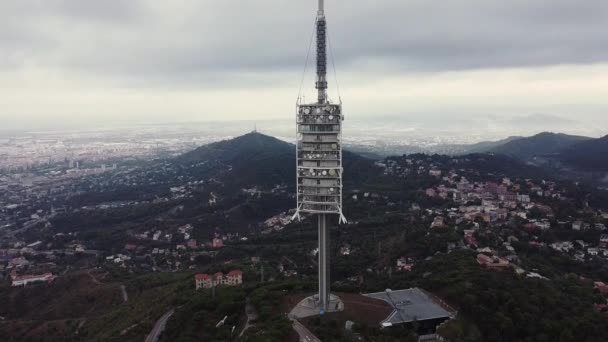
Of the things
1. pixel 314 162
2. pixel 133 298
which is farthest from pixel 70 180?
pixel 314 162

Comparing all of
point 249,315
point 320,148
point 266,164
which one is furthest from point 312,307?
point 266,164

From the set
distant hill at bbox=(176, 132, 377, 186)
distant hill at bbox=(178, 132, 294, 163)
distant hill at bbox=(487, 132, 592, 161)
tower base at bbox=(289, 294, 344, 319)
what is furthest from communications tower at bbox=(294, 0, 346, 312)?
distant hill at bbox=(487, 132, 592, 161)

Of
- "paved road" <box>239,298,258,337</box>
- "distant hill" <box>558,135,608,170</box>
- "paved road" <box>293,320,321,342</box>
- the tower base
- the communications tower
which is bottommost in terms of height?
"paved road" <box>239,298,258,337</box>

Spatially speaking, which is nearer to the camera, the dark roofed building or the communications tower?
the communications tower

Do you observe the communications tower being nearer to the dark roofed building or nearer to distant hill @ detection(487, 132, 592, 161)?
the dark roofed building

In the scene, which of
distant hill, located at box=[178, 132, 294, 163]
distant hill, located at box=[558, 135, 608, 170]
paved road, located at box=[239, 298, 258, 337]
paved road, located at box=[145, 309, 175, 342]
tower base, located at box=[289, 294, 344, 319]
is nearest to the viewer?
paved road, located at box=[239, 298, 258, 337]

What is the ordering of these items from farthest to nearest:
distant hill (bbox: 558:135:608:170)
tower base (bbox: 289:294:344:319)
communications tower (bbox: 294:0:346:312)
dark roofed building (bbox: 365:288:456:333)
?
distant hill (bbox: 558:135:608:170) < dark roofed building (bbox: 365:288:456:333) < tower base (bbox: 289:294:344:319) < communications tower (bbox: 294:0:346:312)

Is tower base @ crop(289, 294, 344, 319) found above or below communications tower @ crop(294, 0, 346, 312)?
below

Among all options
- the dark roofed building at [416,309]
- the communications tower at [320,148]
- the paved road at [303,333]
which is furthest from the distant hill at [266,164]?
the paved road at [303,333]
